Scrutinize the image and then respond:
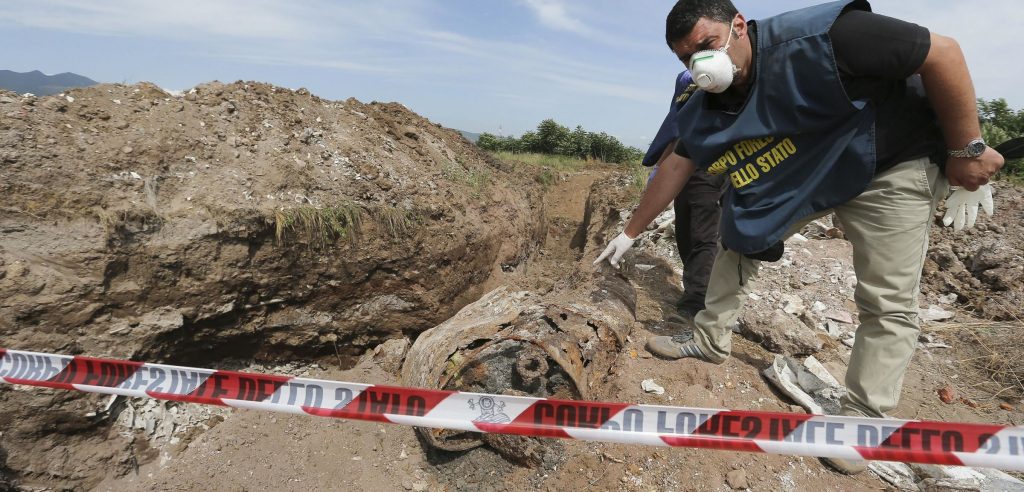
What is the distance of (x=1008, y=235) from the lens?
424 centimetres

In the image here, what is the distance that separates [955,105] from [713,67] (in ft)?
2.79

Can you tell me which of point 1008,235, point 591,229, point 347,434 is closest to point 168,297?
point 347,434

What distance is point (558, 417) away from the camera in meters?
1.86

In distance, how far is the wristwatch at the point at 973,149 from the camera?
184 centimetres

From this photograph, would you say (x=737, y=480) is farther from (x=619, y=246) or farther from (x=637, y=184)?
(x=637, y=184)

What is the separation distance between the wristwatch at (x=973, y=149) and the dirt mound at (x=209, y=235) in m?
3.18

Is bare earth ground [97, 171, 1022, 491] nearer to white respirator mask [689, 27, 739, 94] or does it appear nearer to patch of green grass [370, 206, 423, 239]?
patch of green grass [370, 206, 423, 239]

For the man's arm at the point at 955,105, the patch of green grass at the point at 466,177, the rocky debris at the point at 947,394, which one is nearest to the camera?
the man's arm at the point at 955,105

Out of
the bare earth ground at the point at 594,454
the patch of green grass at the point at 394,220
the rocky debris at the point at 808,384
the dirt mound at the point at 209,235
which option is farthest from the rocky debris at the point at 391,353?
the rocky debris at the point at 808,384

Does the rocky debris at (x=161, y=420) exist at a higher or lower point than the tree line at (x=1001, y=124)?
lower

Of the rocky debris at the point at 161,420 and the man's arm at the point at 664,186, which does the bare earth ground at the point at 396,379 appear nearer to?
the rocky debris at the point at 161,420

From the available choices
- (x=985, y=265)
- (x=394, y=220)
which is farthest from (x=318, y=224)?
(x=985, y=265)

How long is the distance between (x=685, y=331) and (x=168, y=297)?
3.27m

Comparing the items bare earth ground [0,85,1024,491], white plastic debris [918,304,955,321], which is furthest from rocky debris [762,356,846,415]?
white plastic debris [918,304,955,321]
